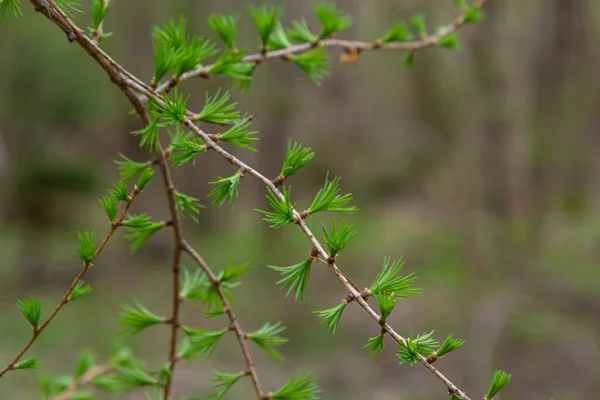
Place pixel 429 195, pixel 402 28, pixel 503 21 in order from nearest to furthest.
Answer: pixel 402 28, pixel 503 21, pixel 429 195

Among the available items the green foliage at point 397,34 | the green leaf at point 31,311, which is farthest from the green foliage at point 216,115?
the green foliage at point 397,34

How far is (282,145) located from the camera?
415 cm

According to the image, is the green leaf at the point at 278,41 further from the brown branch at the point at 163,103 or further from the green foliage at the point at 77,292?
the green foliage at the point at 77,292

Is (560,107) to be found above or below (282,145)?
above

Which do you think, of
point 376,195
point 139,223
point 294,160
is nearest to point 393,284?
point 294,160

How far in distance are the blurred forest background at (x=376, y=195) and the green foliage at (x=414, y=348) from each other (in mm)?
2441

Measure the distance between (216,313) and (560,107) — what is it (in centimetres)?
501

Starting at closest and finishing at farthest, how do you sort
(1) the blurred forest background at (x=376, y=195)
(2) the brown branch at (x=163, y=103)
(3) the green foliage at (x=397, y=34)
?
(2) the brown branch at (x=163, y=103) < (3) the green foliage at (x=397, y=34) < (1) the blurred forest background at (x=376, y=195)

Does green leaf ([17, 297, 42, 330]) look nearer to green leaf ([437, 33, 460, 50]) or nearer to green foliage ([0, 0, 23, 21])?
green foliage ([0, 0, 23, 21])

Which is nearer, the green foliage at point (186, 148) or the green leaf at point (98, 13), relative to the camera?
the green foliage at point (186, 148)

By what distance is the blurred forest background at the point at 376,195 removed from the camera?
356 cm

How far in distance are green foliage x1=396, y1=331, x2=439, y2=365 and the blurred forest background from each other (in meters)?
2.44

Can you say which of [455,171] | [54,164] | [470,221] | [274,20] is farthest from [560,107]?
[274,20]

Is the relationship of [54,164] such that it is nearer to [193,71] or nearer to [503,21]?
[503,21]
